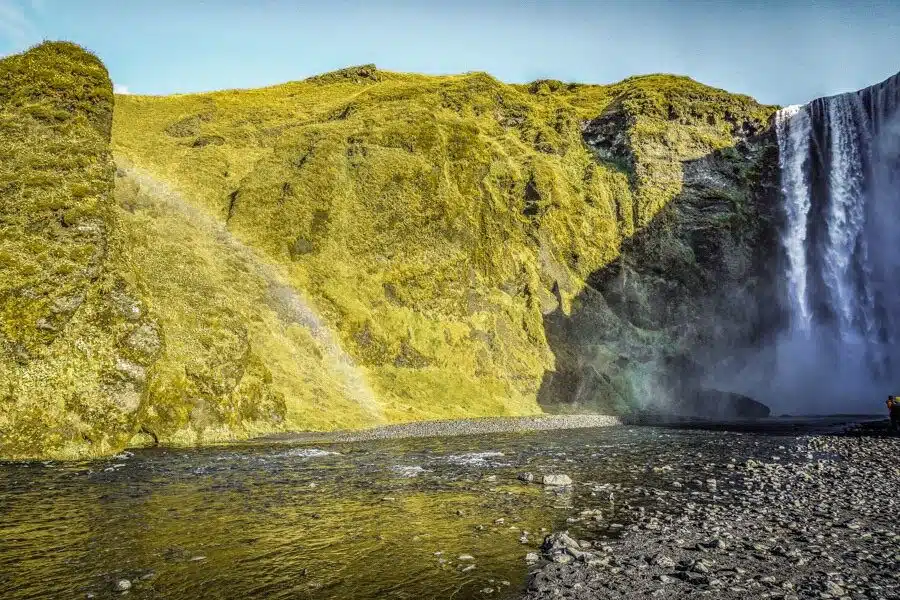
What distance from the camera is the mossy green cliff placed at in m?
28.5

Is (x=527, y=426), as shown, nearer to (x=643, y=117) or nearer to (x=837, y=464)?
(x=837, y=464)

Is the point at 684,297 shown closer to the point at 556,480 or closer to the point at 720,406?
the point at 720,406

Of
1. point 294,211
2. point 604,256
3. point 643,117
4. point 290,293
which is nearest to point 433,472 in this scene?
point 290,293

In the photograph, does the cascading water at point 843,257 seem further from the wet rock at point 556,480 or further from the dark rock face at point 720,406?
the wet rock at point 556,480

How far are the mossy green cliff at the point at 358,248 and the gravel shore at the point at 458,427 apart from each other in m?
2.27

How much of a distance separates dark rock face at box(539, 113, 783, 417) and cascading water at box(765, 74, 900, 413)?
3265mm

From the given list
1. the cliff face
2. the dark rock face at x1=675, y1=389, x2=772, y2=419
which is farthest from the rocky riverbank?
the dark rock face at x1=675, y1=389, x2=772, y2=419

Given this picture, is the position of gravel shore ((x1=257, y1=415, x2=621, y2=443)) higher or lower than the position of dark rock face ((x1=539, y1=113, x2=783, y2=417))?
lower

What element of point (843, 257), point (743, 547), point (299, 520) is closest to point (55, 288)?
point (299, 520)

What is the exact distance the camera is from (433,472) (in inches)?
824

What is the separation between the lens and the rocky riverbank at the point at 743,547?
8797mm

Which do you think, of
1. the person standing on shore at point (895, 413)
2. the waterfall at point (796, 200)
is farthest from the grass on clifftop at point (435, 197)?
the person standing on shore at point (895, 413)

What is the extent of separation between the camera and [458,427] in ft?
128

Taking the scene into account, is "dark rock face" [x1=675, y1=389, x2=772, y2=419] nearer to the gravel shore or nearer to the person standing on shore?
the gravel shore
